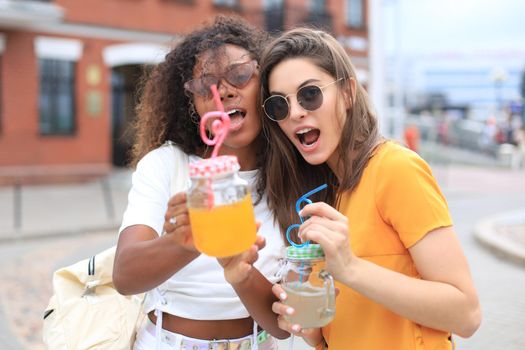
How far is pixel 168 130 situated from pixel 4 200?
12.4 meters

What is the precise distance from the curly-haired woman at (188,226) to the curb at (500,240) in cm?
676

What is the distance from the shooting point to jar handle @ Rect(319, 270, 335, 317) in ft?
5.02

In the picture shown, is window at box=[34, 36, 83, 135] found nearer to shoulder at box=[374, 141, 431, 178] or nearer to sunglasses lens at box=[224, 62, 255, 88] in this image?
sunglasses lens at box=[224, 62, 255, 88]

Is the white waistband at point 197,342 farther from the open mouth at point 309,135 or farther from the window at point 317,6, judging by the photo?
the window at point 317,6

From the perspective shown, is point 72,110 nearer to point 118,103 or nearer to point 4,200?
point 118,103

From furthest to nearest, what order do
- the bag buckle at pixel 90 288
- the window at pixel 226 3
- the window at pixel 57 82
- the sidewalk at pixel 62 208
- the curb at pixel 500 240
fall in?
1. the window at pixel 226 3
2. the window at pixel 57 82
3. the sidewalk at pixel 62 208
4. the curb at pixel 500 240
5. the bag buckle at pixel 90 288

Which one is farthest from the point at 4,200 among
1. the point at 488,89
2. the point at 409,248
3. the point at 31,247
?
the point at 488,89

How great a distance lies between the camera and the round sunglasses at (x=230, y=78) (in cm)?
185

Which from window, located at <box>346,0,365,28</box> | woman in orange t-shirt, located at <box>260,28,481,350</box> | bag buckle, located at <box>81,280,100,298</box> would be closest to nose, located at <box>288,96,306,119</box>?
woman in orange t-shirt, located at <box>260,28,481,350</box>

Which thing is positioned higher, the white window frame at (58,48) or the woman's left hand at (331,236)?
the white window frame at (58,48)

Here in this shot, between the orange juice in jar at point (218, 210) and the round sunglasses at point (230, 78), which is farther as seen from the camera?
the round sunglasses at point (230, 78)

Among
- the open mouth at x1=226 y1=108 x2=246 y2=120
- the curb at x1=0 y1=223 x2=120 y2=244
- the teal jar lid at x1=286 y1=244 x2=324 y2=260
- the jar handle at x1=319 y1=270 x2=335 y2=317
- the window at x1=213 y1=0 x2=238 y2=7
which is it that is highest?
the window at x1=213 y1=0 x2=238 y2=7

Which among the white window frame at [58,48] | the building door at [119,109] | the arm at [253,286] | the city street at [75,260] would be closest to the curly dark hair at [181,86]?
the arm at [253,286]

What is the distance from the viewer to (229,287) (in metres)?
1.81
